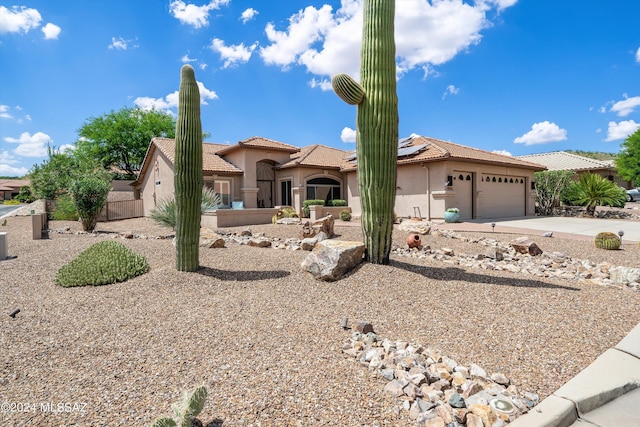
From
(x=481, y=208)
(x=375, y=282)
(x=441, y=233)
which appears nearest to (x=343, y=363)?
(x=375, y=282)

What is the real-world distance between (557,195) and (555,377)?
2355 centimetres

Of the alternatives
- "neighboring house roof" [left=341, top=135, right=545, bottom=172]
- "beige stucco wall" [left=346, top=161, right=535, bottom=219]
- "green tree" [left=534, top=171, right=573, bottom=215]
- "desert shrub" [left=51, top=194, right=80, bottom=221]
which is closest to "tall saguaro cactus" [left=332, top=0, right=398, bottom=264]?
"neighboring house roof" [left=341, top=135, right=545, bottom=172]

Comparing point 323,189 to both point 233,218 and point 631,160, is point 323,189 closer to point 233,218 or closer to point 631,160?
point 233,218

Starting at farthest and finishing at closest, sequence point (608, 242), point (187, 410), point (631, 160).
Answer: point (631, 160), point (608, 242), point (187, 410)

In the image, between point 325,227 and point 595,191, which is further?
point 595,191

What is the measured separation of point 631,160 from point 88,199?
3594cm

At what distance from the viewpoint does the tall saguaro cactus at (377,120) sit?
21.2ft

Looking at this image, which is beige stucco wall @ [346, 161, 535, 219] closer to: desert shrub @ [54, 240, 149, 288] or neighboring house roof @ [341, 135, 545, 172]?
neighboring house roof @ [341, 135, 545, 172]

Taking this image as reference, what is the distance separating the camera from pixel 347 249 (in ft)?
20.3

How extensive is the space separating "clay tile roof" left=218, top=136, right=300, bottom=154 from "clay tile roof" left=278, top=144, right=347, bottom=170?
847 mm

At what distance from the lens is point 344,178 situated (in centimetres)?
2242

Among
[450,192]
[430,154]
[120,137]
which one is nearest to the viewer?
[450,192]

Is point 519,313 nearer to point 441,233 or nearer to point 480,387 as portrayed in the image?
point 480,387

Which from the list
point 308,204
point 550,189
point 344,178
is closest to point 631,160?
point 550,189
